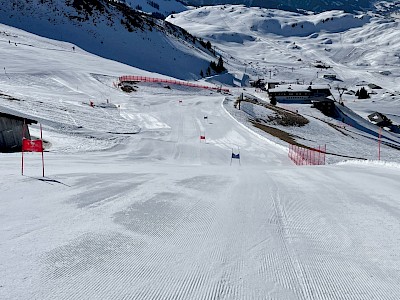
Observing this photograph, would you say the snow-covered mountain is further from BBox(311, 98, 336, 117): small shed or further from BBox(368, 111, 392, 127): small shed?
BBox(368, 111, 392, 127): small shed

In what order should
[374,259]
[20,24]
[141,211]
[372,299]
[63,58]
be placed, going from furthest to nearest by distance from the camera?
[20,24]
[63,58]
[141,211]
[374,259]
[372,299]

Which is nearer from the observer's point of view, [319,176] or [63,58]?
[319,176]

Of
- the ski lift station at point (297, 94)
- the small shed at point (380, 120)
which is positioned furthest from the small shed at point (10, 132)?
the ski lift station at point (297, 94)

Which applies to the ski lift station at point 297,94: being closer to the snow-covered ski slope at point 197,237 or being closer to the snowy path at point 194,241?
the snow-covered ski slope at point 197,237

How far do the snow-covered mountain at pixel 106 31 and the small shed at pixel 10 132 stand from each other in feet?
278

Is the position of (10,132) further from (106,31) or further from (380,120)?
(106,31)

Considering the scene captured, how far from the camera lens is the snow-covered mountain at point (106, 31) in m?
106

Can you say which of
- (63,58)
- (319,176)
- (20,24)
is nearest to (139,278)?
(319,176)

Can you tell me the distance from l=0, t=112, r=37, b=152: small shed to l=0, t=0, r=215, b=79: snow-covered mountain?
3333 inches

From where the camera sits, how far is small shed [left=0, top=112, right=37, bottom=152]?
22891 millimetres

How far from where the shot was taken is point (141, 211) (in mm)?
7594

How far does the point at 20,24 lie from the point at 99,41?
825 inches

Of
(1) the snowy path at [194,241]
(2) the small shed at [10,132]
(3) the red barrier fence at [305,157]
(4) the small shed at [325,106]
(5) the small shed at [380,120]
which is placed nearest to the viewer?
(1) the snowy path at [194,241]

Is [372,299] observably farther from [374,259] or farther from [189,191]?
[189,191]
